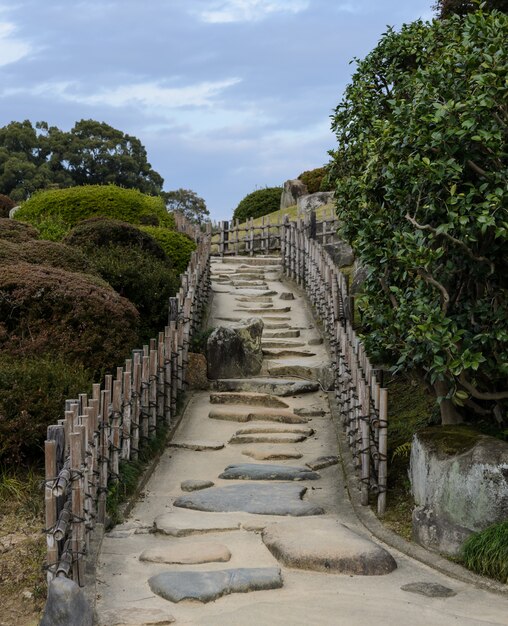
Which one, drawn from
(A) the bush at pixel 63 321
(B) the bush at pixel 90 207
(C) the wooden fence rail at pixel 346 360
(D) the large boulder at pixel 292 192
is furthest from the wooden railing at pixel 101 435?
(D) the large boulder at pixel 292 192

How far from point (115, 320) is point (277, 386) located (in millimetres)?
2934

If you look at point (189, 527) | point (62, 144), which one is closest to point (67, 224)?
point (189, 527)

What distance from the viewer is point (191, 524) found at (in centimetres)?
819

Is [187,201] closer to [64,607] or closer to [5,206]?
[5,206]

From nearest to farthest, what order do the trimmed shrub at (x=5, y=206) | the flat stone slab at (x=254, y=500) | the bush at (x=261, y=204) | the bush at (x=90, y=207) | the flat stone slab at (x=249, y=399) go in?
the flat stone slab at (x=254, y=500), the flat stone slab at (x=249, y=399), the bush at (x=90, y=207), the trimmed shrub at (x=5, y=206), the bush at (x=261, y=204)

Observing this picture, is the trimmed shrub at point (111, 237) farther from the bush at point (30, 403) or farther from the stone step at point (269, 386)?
the bush at point (30, 403)

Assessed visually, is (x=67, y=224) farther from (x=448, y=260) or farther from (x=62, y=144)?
(x=62, y=144)

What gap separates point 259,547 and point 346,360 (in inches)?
171

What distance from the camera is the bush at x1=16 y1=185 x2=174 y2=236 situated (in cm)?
2316

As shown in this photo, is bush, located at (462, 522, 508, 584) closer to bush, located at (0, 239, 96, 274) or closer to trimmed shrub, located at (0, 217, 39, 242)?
bush, located at (0, 239, 96, 274)

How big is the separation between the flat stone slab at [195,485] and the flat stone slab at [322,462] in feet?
4.49

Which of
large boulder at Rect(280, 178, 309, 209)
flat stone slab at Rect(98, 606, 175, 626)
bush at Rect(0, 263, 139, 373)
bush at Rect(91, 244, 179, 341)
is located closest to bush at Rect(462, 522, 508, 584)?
flat stone slab at Rect(98, 606, 175, 626)

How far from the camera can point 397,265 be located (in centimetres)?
901

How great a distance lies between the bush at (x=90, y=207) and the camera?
2316 centimetres
